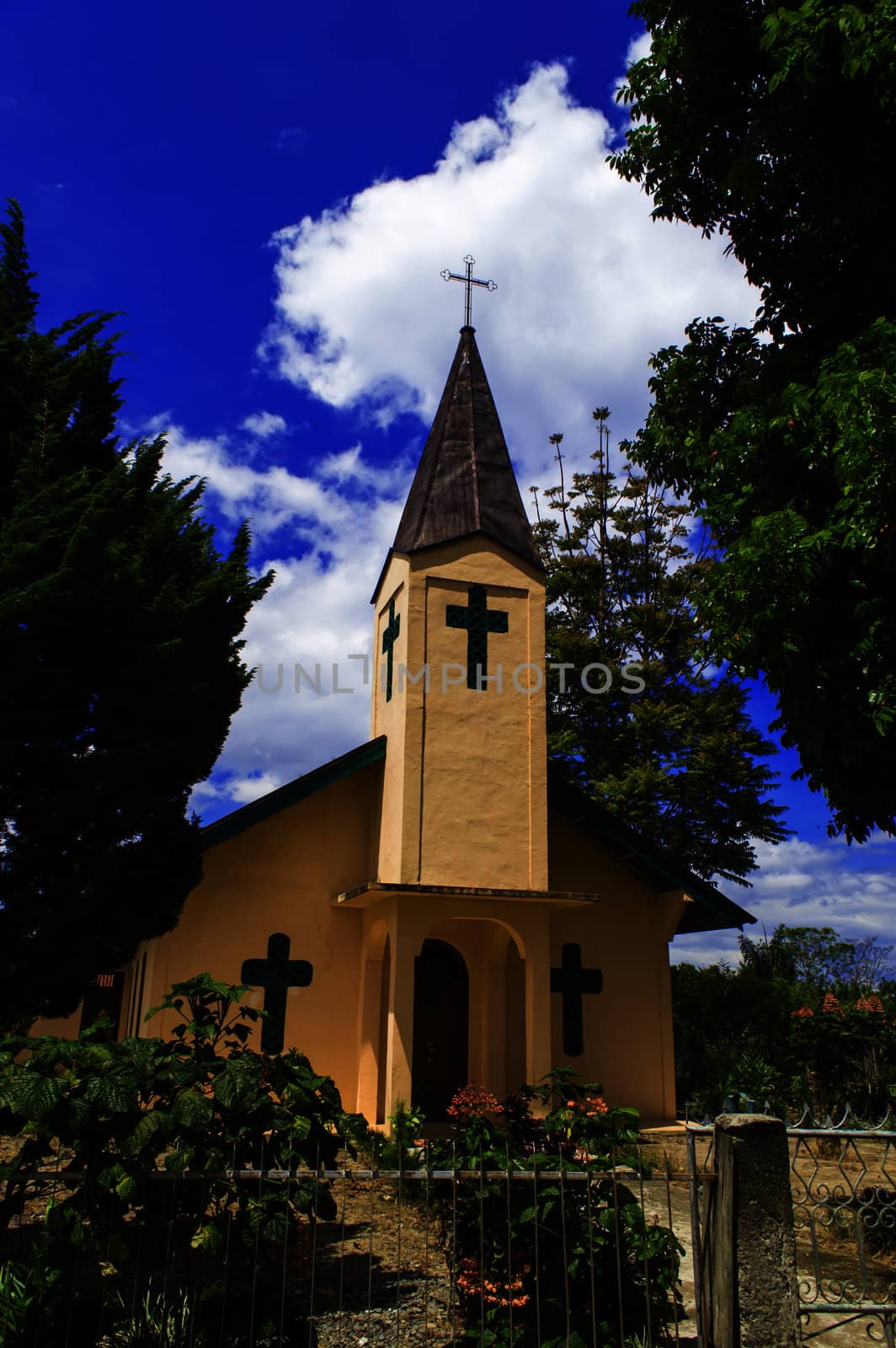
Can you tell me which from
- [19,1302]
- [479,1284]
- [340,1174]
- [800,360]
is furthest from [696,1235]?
[800,360]

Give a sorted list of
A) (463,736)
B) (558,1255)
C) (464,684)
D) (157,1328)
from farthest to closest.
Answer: (464,684) < (463,736) < (558,1255) < (157,1328)

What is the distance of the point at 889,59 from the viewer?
6.35m

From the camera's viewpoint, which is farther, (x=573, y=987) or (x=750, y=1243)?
(x=573, y=987)

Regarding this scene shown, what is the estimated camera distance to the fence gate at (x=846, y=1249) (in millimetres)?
5277

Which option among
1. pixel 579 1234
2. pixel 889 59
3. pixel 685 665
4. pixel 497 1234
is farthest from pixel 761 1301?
pixel 685 665

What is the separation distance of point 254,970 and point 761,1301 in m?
8.57

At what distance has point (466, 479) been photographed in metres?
14.4

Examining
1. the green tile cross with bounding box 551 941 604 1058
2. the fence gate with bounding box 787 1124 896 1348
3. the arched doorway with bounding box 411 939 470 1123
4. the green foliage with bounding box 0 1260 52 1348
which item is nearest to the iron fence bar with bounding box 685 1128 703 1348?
the fence gate with bounding box 787 1124 896 1348

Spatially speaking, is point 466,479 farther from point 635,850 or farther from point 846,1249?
point 846,1249

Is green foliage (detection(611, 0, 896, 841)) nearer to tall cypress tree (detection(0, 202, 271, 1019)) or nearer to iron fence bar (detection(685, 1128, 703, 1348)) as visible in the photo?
iron fence bar (detection(685, 1128, 703, 1348))

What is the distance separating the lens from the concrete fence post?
5.03 meters

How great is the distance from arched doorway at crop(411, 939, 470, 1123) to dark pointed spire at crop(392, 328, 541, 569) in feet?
19.5

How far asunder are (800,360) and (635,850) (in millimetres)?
8085

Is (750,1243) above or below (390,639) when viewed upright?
below
